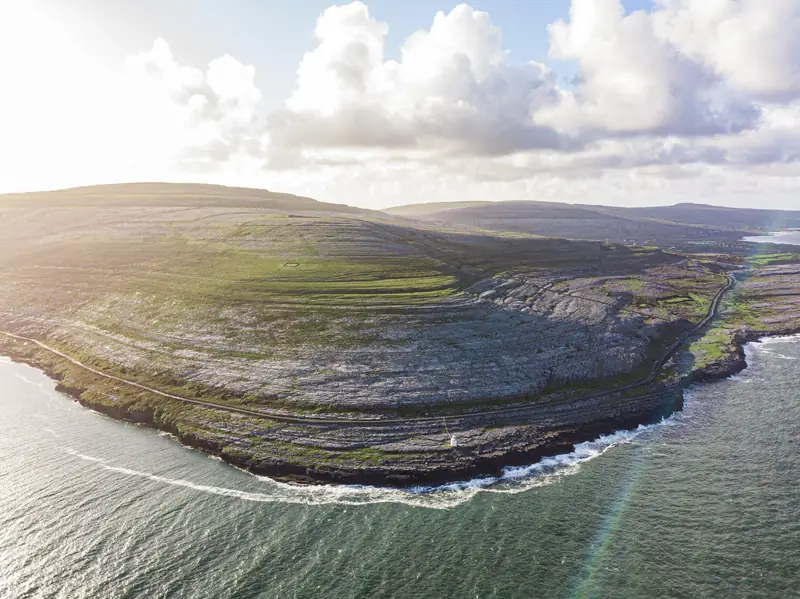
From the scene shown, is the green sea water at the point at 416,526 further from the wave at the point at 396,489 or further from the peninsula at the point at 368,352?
the peninsula at the point at 368,352

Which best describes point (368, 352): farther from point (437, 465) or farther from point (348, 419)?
point (437, 465)

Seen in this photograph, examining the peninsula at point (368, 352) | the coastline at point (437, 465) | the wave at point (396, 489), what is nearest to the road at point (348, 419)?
the peninsula at point (368, 352)

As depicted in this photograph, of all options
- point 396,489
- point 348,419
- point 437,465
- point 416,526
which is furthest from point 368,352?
point 416,526

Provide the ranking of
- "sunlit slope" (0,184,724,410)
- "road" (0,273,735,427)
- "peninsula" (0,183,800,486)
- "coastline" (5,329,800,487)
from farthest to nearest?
1. "sunlit slope" (0,184,724,410)
2. "road" (0,273,735,427)
3. "peninsula" (0,183,800,486)
4. "coastline" (5,329,800,487)

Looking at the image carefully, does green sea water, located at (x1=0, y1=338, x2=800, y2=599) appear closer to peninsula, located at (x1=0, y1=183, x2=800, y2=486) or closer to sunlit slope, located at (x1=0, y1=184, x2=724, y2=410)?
peninsula, located at (x1=0, y1=183, x2=800, y2=486)

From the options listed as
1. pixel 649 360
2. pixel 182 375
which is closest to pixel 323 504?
pixel 182 375

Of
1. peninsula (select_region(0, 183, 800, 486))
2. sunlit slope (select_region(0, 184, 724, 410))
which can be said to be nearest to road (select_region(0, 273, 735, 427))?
peninsula (select_region(0, 183, 800, 486))

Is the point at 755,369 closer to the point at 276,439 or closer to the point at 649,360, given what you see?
the point at 649,360
